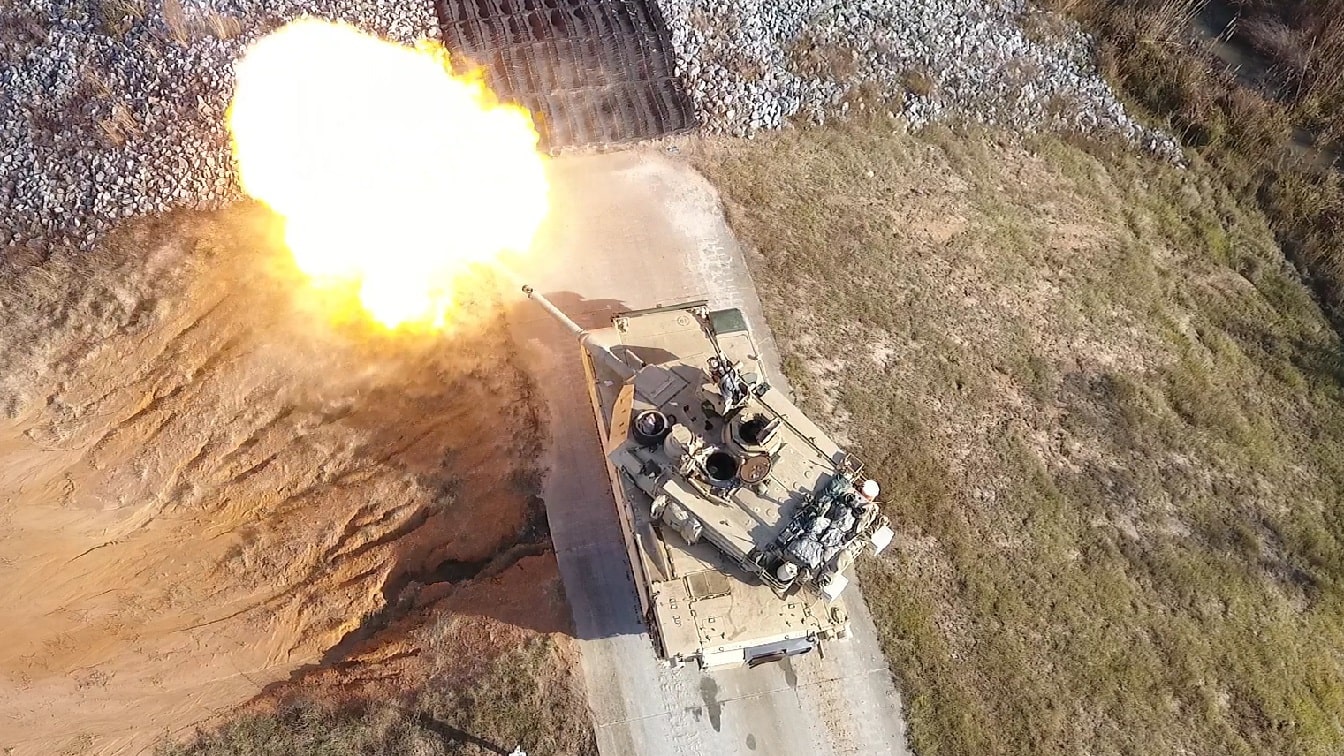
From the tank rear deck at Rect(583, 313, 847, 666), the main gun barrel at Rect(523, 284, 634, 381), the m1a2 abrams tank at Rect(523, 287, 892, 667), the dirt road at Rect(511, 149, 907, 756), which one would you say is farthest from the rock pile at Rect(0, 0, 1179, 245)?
the tank rear deck at Rect(583, 313, 847, 666)

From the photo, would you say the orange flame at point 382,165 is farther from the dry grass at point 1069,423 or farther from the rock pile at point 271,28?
the dry grass at point 1069,423

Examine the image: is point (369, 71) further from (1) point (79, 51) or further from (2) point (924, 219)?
(2) point (924, 219)

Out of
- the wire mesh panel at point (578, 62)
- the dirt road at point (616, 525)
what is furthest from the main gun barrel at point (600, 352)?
the wire mesh panel at point (578, 62)

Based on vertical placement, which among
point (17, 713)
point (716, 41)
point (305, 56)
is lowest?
point (17, 713)

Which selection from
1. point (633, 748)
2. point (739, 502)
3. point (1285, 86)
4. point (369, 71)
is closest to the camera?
point (739, 502)

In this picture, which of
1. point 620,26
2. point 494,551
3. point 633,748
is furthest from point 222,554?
point 620,26

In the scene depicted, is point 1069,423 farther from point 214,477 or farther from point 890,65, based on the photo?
point 214,477

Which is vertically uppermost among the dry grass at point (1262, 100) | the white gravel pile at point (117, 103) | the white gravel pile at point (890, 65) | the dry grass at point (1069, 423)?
the dry grass at point (1262, 100)
